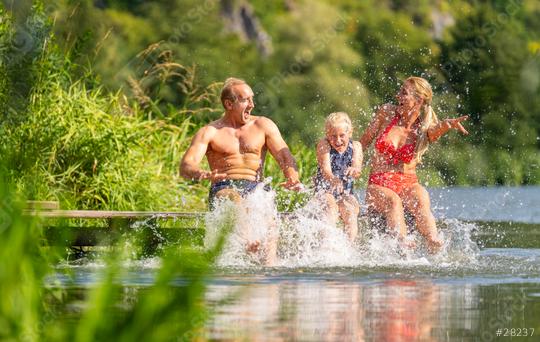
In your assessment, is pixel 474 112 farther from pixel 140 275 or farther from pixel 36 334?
pixel 36 334

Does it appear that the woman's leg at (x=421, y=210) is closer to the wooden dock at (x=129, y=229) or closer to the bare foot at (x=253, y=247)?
the bare foot at (x=253, y=247)

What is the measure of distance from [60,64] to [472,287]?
7.72m

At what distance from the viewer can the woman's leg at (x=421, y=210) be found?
1170 cm

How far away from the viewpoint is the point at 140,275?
9938 millimetres

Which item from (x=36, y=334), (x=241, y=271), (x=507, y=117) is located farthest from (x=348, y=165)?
(x=507, y=117)

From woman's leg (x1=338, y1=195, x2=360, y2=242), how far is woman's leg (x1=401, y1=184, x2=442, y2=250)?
0.47 meters

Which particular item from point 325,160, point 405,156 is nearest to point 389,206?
point 405,156

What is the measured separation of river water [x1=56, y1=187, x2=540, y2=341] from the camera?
6469 millimetres

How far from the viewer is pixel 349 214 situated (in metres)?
11.4

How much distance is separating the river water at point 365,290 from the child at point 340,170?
7.0 inches

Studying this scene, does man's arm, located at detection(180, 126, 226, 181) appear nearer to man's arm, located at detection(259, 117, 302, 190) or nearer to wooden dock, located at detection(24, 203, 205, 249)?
man's arm, located at detection(259, 117, 302, 190)

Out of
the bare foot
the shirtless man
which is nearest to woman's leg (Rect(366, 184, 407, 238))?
the shirtless man

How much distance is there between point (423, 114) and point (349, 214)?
3.68 ft

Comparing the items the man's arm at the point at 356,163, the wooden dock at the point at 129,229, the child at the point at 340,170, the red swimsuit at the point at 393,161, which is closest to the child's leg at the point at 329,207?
the child at the point at 340,170
